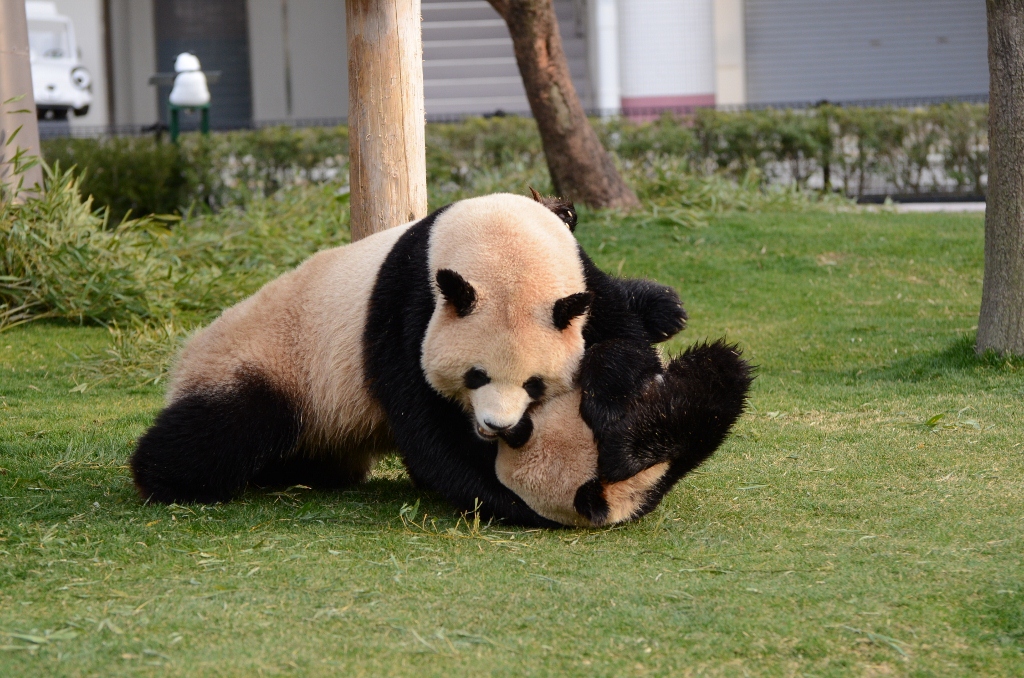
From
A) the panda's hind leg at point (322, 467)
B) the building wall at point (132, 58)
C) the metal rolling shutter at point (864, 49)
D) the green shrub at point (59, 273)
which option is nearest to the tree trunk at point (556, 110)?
the green shrub at point (59, 273)

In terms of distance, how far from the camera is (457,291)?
3.24 meters

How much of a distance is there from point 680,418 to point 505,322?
0.59 meters

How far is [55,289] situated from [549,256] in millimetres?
4775

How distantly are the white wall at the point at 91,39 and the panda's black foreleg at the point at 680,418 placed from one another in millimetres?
16740

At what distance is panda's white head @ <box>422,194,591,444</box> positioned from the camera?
320 cm

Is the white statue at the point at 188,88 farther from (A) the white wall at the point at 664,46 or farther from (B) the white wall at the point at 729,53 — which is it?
(B) the white wall at the point at 729,53

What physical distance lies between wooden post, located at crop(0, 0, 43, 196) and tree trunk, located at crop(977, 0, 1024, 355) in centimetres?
589

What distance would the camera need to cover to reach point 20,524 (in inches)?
136

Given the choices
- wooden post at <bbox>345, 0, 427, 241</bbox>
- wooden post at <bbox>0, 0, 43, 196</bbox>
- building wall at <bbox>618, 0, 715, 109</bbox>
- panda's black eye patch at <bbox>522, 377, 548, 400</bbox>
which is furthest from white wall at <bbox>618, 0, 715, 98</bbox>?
panda's black eye patch at <bbox>522, 377, 548, 400</bbox>

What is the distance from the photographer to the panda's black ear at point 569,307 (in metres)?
3.20

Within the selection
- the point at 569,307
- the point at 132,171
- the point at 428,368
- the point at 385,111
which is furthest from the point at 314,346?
the point at 132,171

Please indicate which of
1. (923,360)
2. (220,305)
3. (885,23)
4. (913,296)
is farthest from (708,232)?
(885,23)

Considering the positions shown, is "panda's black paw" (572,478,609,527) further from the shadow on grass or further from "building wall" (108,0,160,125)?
"building wall" (108,0,160,125)

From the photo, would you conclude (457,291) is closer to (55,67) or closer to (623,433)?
(623,433)
